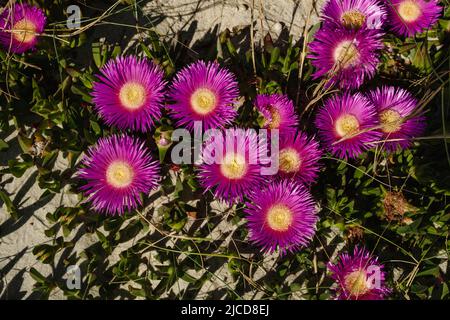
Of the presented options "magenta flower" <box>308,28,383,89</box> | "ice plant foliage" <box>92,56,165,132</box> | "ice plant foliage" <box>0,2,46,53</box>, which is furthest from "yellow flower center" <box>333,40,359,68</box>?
"ice plant foliage" <box>0,2,46,53</box>

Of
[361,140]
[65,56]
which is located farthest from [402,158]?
[65,56]

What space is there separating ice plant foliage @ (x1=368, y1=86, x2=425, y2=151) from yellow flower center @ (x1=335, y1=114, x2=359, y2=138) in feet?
0.27

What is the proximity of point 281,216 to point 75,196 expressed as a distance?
0.66 m

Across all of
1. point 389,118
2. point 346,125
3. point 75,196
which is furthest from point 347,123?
point 75,196

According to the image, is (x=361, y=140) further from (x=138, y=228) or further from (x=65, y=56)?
(x=65, y=56)

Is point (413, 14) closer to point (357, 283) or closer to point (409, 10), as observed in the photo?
point (409, 10)

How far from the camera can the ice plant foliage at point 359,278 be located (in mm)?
1419

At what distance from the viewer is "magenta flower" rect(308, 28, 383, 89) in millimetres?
1478

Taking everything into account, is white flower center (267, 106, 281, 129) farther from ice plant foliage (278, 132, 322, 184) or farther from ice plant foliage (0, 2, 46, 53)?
ice plant foliage (0, 2, 46, 53)

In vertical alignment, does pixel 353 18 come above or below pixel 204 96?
above

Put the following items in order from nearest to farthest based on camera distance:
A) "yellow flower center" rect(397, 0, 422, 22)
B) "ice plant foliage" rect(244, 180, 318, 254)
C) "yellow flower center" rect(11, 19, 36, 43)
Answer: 1. "ice plant foliage" rect(244, 180, 318, 254)
2. "yellow flower center" rect(11, 19, 36, 43)
3. "yellow flower center" rect(397, 0, 422, 22)

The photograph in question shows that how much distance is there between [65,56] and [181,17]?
42 centimetres

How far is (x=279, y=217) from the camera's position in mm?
1408

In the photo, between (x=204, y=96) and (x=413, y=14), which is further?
(x=413, y=14)
